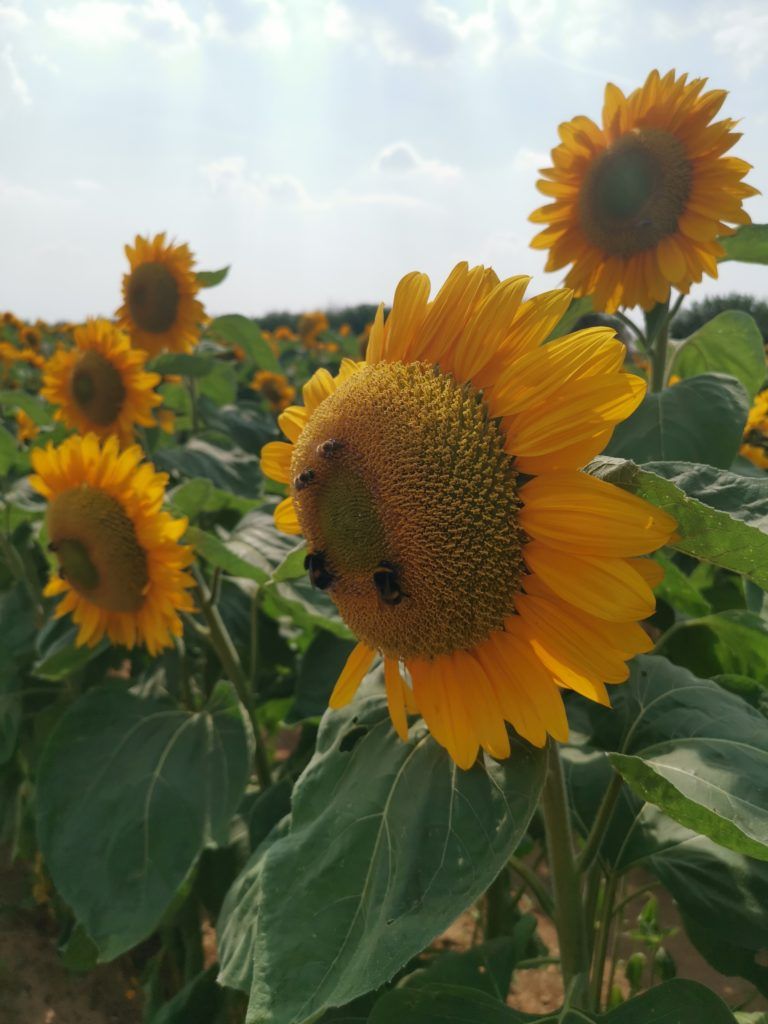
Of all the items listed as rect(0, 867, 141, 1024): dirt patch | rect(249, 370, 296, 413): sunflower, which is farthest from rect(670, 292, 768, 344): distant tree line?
rect(0, 867, 141, 1024): dirt patch

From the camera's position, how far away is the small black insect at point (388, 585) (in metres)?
0.87

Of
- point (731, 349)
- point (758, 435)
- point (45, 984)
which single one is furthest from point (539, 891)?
point (758, 435)

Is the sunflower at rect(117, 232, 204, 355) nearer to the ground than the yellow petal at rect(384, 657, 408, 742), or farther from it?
farther from it

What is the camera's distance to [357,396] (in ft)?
2.97

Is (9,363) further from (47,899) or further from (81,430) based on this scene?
(47,899)

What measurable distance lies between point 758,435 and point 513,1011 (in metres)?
2.67

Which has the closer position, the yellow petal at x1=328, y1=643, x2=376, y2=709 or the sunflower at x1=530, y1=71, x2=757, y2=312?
the yellow petal at x1=328, y1=643, x2=376, y2=709

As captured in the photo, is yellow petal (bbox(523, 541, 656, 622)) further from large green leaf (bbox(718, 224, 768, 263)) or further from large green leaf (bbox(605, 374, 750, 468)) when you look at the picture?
large green leaf (bbox(718, 224, 768, 263))

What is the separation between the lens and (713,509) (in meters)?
0.74

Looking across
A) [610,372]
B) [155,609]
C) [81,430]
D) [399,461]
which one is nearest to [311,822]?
[399,461]

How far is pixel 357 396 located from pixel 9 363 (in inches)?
298

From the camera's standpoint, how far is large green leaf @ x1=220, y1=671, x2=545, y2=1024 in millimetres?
818

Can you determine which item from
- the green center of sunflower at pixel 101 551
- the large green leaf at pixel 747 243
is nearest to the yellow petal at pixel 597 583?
the green center of sunflower at pixel 101 551

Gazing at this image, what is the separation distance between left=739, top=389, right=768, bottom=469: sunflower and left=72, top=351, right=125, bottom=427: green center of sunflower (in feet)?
6.72
